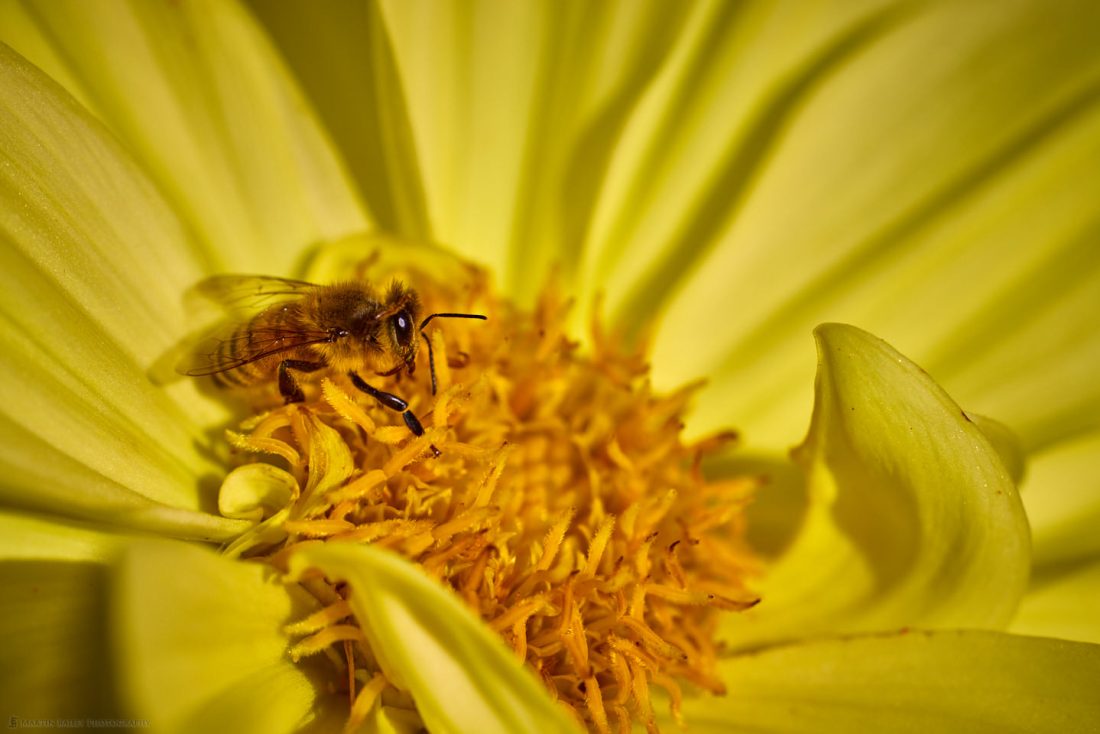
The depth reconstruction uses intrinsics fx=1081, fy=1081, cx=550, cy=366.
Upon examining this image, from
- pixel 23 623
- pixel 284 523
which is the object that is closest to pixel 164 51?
pixel 284 523

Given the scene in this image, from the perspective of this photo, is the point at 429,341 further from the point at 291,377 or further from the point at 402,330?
the point at 291,377

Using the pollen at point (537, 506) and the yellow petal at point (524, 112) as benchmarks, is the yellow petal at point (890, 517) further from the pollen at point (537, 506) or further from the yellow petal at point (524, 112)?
the yellow petal at point (524, 112)

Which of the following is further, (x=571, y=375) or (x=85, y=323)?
(x=571, y=375)

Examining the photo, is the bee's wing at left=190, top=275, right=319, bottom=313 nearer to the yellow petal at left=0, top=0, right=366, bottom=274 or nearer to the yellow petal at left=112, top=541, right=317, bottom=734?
the yellow petal at left=0, top=0, right=366, bottom=274

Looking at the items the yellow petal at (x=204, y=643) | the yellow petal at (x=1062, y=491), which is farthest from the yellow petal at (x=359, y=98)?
the yellow petal at (x=1062, y=491)

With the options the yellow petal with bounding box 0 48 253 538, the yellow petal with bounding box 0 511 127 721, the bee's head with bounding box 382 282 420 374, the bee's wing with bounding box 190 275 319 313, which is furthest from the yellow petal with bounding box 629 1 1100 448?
the yellow petal with bounding box 0 511 127 721

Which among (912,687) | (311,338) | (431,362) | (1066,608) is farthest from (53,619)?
(1066,608)
